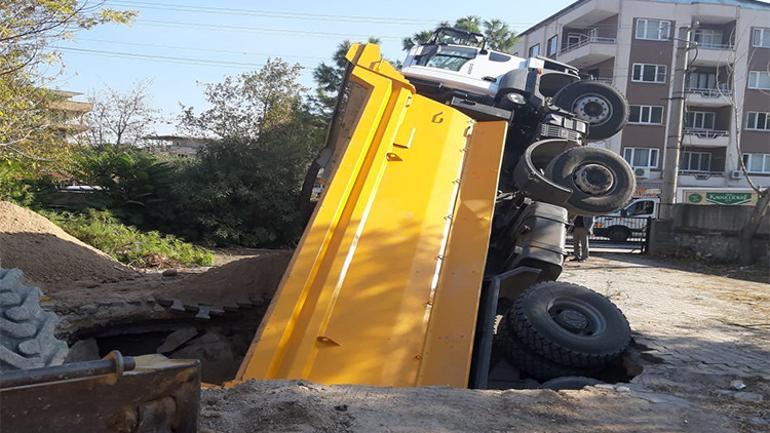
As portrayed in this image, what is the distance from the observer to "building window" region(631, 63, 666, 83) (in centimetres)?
3900

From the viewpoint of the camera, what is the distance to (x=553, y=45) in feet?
137

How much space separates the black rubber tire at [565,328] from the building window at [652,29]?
37.6 m

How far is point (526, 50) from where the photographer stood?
1768 inches

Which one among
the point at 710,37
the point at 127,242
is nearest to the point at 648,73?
the point at 710,37

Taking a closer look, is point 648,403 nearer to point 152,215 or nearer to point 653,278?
point 653,278

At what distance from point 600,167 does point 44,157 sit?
30.2 ft

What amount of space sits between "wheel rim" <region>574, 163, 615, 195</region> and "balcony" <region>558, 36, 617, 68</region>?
33995 mm

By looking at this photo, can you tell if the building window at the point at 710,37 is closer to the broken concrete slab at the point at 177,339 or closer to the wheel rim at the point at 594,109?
the wheel rim at the point at 594,109

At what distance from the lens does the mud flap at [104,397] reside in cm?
141

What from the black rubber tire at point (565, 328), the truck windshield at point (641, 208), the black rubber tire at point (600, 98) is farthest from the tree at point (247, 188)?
the truck windshield at point (641, 208)

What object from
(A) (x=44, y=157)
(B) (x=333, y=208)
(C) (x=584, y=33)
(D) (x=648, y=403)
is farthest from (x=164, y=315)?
(C) (x=584, y=33)

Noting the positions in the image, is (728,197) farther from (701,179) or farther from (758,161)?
(758,161)

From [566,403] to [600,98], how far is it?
614cm

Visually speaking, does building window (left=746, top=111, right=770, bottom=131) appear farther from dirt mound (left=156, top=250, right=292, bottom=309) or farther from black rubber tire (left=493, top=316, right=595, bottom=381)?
black rubber tire (left=493, top=316, right=595, bottom=381)
